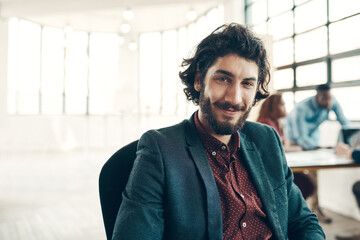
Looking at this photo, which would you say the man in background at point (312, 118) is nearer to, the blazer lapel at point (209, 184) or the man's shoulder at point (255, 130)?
the man's shoulder at point (255, 130)

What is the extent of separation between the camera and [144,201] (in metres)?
1.00

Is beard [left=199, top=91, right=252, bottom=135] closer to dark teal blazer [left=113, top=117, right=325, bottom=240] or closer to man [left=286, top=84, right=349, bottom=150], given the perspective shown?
dark teal blazer [left=113, top=117, right=325, bottom=240]

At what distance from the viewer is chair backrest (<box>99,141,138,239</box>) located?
113cm

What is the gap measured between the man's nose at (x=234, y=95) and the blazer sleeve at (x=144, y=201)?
32 cm

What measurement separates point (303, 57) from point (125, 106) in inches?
265

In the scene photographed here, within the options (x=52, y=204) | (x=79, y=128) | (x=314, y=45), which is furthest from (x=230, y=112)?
(x=79, y=128)

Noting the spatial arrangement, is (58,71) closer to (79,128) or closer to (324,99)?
(79,128)

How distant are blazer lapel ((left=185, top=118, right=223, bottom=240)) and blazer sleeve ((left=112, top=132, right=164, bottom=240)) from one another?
140 mm

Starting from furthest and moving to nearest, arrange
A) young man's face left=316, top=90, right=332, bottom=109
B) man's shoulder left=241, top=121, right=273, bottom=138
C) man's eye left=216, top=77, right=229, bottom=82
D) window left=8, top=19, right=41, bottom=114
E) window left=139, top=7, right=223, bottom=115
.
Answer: window left=139, top=7, right=223, bottom=115
window left=8, top=19, right=41, bottom=114
young man's face left=316, top=90, right=332, bottom=109
man's shoulder left=241, top=121, right=273, bottom=138
man's eye left=216, top=77, right=229, bottom=82

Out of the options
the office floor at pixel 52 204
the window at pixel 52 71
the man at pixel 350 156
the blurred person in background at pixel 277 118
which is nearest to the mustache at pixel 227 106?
the man at pixel 350 156

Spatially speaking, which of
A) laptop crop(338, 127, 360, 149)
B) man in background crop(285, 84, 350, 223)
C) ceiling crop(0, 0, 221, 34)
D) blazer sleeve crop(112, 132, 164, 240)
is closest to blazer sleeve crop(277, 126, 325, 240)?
blazer sleeve crop(112, 132, 164, 240)

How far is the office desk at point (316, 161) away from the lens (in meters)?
2.24

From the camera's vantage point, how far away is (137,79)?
1205 cm

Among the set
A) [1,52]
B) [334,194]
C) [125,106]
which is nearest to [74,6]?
[1,52]
